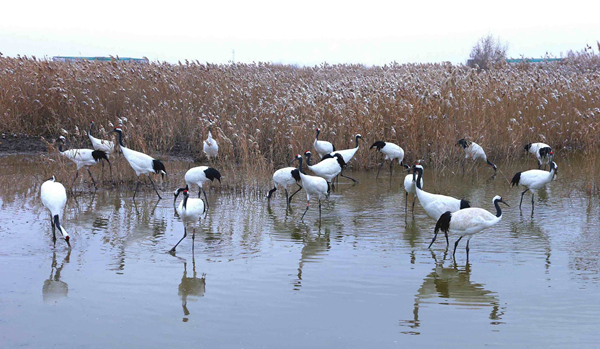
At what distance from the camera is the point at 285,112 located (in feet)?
45.7

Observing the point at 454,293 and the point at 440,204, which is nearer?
the point at 454,293

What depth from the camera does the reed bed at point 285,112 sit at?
509 inches

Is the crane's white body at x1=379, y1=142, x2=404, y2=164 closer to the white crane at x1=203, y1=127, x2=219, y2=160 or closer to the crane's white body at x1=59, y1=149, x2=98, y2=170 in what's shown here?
the white crane at x1=203, y1=127, x2=219, y2=160

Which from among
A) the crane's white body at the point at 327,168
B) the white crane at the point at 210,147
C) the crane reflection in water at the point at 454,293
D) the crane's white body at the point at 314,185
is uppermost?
the white crane at the point at 210,147

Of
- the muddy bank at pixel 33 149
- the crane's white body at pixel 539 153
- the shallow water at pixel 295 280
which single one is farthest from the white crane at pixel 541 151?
the muddy bank at pixel 33 149

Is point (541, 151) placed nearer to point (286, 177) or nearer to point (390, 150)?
point (390, 150)

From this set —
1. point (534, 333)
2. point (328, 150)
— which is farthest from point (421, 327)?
point (328, 150)

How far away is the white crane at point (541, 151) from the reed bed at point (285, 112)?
0.38m

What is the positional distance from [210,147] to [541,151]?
668 cm

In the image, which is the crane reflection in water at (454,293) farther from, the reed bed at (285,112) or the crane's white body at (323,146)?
the crane's white body at (323,146)

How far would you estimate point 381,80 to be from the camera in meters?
16.6

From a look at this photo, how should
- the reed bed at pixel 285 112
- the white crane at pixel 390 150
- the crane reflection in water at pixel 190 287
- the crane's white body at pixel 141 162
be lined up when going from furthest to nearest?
the reed bed at pixel 285 112 < the white crane at pixel 390 150 < the crane's white body at pixel 141 162 < the crane reflection in water at pixel 190 287

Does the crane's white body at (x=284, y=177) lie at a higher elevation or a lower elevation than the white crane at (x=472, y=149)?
lower

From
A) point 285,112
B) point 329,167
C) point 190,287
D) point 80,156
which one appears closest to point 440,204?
point 329,167
